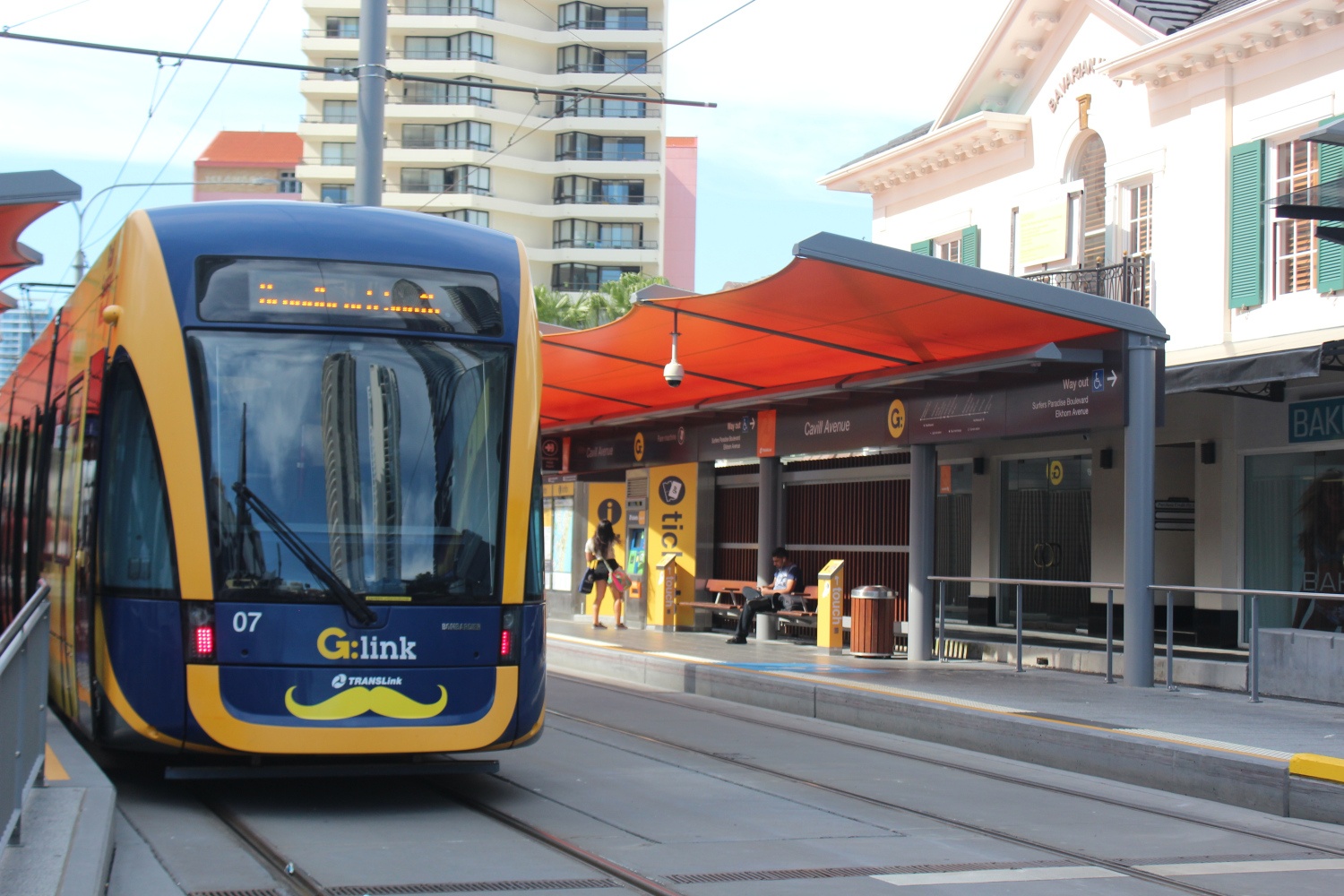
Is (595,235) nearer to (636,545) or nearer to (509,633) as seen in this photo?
(636,545)

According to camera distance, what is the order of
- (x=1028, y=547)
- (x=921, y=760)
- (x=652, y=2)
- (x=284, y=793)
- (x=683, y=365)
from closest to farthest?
(x=284, y=793), (x=921, y=760), (x=683, y=365), (x=1028, y=547), (x=652, y=2)

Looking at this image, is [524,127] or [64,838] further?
[524,127]

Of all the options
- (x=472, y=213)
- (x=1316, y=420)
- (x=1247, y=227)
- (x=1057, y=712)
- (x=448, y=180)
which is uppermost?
(x=448, y=180)

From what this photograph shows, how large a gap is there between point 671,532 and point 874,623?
5.95 m

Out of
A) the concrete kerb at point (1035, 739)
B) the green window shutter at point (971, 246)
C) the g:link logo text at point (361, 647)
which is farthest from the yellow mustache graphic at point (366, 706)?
the green window shutter at point (971, 246)

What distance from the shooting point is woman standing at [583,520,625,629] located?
72.2 feet

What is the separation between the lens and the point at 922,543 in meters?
16.7

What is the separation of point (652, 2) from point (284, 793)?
72928 millimetres

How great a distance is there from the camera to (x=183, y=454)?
7.68m

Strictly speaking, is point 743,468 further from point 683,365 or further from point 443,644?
point 443,644

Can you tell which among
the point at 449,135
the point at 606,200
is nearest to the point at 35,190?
the point at 449,135

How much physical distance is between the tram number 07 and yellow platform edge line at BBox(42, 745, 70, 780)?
1.09 metres

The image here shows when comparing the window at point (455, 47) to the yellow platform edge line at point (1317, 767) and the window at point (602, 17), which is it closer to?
the window at point (602, 17)

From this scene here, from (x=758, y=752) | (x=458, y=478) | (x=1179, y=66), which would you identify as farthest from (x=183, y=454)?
(x=1179, y=66)
